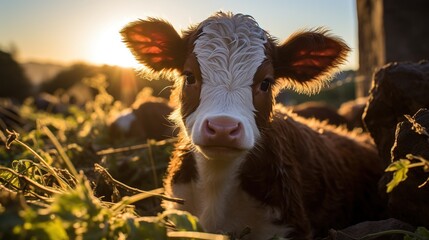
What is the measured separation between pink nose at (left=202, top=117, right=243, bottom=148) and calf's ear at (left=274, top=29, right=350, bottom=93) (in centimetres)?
123

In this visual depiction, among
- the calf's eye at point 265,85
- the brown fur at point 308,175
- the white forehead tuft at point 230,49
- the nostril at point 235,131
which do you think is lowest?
the brown fur at point 308,175

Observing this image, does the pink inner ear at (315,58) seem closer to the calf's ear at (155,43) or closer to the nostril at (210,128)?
the calf's ear at (155,43)

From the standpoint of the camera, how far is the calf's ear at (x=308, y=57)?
428 cm

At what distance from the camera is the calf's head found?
341cm

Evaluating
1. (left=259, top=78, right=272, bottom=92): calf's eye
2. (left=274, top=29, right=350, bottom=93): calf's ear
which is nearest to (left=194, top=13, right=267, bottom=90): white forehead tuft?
(left=259, top=78, right=272, bottom=92): calf's eye

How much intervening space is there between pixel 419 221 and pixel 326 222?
4.04ft

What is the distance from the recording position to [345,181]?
4906mm

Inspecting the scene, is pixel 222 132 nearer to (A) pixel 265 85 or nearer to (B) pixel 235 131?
(B) pixel 235 131

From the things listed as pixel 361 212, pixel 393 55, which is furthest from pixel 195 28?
pixel 393 55

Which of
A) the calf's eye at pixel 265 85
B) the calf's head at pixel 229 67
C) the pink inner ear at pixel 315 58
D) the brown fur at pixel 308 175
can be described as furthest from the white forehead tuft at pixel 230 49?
the brown fur at pixel 308 175

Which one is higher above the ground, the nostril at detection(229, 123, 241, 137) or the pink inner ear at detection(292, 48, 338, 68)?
the pink inner ear at detection(292, 48, 338, 68)

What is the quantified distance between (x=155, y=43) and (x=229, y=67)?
0.83 m

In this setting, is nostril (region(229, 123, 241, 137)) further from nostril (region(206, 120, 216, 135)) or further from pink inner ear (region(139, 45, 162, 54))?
pink inner ear (region(139, 45, 162, 54))

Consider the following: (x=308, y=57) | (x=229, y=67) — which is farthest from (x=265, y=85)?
(x=308, y=57)
